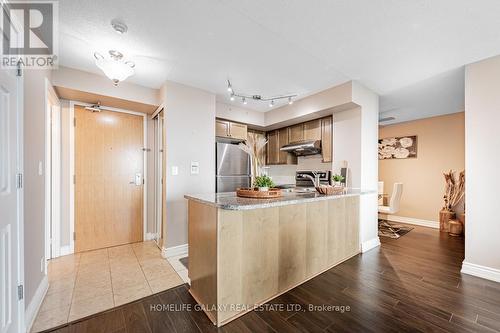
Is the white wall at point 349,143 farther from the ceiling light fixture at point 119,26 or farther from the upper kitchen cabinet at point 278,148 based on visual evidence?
the ceiling light fixture at point 119,26

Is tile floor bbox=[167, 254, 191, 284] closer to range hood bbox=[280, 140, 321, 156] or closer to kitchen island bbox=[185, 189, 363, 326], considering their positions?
kitchen island bbox=[185, 189, 363, 326]

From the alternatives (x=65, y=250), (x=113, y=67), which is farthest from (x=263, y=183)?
(x=65, y=250)

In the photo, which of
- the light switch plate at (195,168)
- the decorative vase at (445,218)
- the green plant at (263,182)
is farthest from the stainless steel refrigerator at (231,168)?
the decorative vase at (445,218)

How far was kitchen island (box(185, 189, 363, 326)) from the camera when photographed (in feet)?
5.40

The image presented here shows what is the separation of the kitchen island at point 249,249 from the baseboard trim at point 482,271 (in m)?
1.69

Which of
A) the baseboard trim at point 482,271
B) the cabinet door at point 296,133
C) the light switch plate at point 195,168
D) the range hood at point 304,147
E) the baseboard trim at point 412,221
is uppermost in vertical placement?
the cabinet door at point 296,133

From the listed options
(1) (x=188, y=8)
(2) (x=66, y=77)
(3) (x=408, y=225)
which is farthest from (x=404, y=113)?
(2) (x=66, y=77)

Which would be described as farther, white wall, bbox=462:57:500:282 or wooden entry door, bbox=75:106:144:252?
wooden entry door, bbox=75:106:144:252

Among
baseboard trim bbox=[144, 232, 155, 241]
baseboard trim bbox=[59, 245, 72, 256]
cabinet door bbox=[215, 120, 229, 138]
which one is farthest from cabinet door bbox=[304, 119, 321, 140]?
baseboard trim bbox=[59, 245, 72, 256]

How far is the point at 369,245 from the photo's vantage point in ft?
10.9

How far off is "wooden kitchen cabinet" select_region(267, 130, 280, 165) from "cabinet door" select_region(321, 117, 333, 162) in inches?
47.0

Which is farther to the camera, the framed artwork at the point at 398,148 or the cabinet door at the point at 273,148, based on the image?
the framed artwork at the point at 398,148

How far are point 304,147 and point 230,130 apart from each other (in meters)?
1.49

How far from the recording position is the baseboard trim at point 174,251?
2959mm
